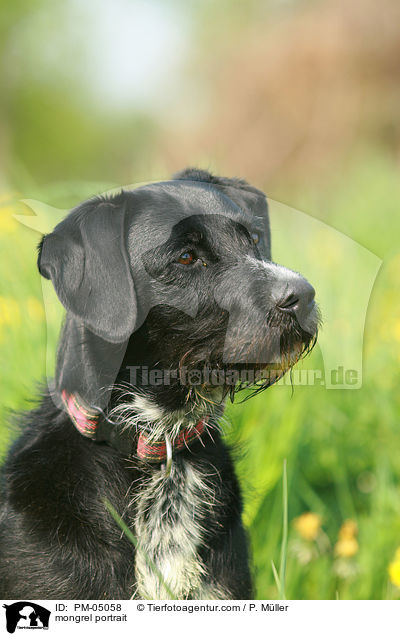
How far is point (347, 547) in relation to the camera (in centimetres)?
294

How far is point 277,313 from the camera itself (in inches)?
75.1

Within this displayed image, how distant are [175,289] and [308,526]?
166 cm

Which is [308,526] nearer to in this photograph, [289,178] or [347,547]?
[347,547]

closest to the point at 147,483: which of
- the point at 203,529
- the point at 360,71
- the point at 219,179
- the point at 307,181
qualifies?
the point at 203,529

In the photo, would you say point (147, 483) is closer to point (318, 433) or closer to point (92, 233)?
point (92, 233)

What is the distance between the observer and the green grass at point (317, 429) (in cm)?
298

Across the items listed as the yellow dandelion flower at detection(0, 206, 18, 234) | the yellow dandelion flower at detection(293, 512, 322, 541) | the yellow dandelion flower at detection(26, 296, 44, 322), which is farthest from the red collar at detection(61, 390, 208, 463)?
the yellow dandelion flower at detection(26, 296, 44, 322)

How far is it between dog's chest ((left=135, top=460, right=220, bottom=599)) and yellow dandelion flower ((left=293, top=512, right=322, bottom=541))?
3.09 ft
